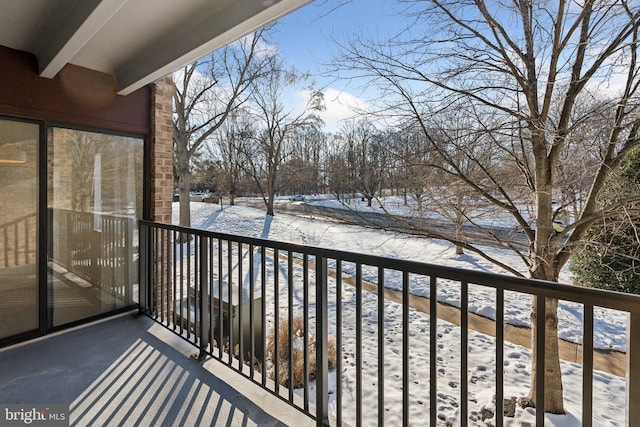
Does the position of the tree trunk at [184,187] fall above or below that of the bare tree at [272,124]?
below

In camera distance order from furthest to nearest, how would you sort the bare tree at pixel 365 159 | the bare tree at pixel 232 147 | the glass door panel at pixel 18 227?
the bare tree at pixel 232 147, the bare tree at pixel 365 159, the glass door panel at pixel 18 227

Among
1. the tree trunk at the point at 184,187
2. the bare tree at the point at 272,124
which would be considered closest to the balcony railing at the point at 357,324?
the tree trunk at the point at 184,187

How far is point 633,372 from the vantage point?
3.23 ft

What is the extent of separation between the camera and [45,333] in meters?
2.86

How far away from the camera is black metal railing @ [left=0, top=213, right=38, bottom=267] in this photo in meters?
2.67

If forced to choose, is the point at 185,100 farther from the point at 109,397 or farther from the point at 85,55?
the point at 109,397

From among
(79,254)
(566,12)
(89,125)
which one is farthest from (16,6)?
(566,12)

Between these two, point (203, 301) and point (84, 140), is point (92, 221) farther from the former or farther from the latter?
point (203, 301)

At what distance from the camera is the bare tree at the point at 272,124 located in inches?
539

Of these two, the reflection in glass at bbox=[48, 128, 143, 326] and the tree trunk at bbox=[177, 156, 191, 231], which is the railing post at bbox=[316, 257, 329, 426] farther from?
the tree trunk at bbox=[177, 156, 191, 231]

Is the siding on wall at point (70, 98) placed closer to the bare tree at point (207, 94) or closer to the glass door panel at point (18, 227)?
the glass door panel at point (18, 227)

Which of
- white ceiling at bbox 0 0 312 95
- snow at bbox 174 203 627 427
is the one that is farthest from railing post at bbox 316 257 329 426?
white ceiling at bbox 0 0 312 95

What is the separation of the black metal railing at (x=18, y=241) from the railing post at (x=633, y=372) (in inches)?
149

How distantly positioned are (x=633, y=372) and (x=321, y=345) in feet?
4.08
